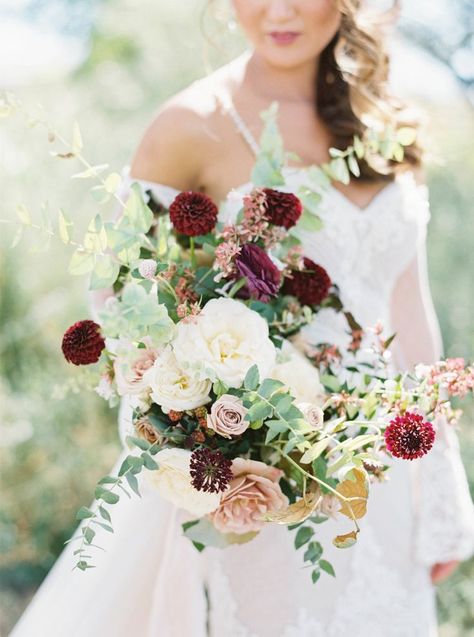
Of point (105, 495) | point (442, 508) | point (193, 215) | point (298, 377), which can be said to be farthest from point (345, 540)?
point (442, 508)

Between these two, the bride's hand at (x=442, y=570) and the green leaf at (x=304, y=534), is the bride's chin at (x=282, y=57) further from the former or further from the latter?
the bride's hand at (x=442, y=570)

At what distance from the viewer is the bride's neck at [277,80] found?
89.0 inches

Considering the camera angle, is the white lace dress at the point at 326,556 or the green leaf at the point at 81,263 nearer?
the green leaf at the point at 81,263

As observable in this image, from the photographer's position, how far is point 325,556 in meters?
1.96

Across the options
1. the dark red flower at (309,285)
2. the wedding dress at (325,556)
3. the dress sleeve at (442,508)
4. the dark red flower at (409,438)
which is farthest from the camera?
the dress sleeve at (442,508)

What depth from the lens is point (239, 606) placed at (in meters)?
1.89

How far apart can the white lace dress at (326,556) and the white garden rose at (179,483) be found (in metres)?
0.31

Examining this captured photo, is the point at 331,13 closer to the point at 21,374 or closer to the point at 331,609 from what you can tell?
the point at 331,609

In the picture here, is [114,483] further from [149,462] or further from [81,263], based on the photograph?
[81,263]

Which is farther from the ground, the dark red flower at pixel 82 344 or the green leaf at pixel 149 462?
the dark red flower at pixel 82 344

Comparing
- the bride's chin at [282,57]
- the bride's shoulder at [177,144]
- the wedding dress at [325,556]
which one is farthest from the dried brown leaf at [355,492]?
the bride's chin at [282,57]

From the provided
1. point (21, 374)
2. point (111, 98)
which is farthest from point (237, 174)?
point (111, 98)

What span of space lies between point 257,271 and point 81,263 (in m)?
0.30

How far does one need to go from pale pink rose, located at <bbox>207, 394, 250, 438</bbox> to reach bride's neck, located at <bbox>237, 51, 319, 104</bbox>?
1070 mm
